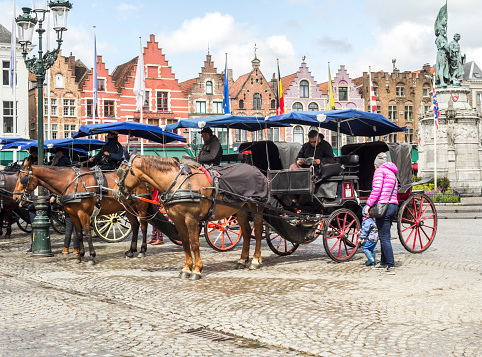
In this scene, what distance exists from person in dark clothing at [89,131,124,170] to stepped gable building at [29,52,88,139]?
36726 mm

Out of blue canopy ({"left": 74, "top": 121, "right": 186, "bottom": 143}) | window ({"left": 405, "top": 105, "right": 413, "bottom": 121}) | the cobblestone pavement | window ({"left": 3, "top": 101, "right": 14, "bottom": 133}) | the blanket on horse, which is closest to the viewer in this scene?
the cobblestone pavement

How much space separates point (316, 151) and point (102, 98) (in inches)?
1605

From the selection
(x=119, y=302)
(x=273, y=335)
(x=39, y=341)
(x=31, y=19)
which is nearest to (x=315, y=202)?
(x=119, y=302)

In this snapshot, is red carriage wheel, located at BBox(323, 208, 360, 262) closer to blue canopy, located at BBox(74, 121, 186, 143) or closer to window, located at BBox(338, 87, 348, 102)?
blue canopy, located at BBox(74, 121, 186, 143)

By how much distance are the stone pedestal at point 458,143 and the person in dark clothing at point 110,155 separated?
66.1 ft

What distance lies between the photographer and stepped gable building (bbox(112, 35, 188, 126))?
49.6 m

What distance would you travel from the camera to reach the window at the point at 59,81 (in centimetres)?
4784

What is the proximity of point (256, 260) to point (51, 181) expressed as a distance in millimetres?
3932

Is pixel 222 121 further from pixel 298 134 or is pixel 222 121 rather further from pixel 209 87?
pixel 298 134

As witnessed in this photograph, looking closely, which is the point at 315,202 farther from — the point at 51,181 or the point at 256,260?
the point at 51,181

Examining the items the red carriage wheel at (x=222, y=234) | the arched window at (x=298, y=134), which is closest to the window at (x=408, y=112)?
the arched window at (x=298, y=134)

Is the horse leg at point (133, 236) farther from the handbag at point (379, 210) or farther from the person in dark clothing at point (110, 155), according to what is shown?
the handbag at point (379, 210)

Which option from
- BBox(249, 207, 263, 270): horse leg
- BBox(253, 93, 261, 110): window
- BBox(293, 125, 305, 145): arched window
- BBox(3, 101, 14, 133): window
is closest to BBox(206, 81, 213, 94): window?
BBox(253, 93, 261, 110): window

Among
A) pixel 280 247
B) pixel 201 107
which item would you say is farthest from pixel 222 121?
pixel 201 107
